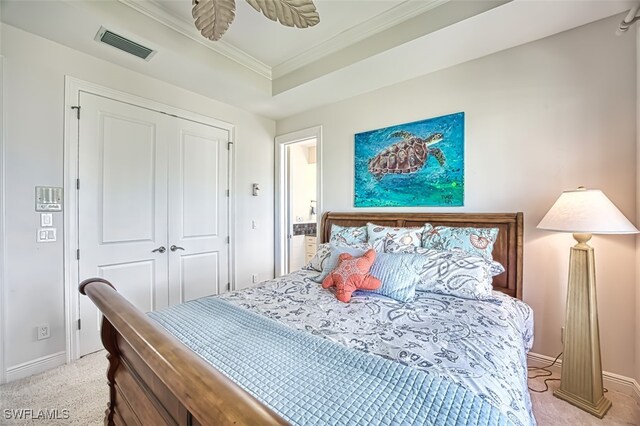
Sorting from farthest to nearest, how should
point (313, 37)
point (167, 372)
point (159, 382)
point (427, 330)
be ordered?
point (313, 37), point (427, 330), point (159, 382), point (167, 372)

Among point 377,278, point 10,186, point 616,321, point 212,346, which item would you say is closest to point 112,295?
point 212,346

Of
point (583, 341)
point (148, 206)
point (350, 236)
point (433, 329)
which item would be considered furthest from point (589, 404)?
point (148, 206)

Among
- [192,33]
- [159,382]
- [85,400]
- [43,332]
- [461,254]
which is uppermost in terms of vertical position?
[192,33]

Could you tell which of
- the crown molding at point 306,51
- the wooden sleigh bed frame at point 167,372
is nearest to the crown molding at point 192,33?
the crown molding at point 306,51

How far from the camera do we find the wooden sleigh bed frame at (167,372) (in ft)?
1.91

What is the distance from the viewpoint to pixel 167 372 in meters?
0.74

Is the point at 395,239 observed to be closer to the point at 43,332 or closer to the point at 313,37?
the point at 313,37

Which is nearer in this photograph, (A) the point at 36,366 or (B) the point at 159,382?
(B) the point at 159,382

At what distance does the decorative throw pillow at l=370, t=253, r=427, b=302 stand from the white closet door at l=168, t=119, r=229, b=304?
84.3 inches

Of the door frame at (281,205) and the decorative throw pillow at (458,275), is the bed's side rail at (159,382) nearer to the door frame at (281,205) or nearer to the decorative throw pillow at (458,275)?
the decorative throw pillow at (458,275)

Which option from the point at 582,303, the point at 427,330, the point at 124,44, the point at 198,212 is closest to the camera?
the point at 427,330

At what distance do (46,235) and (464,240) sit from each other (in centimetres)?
326
